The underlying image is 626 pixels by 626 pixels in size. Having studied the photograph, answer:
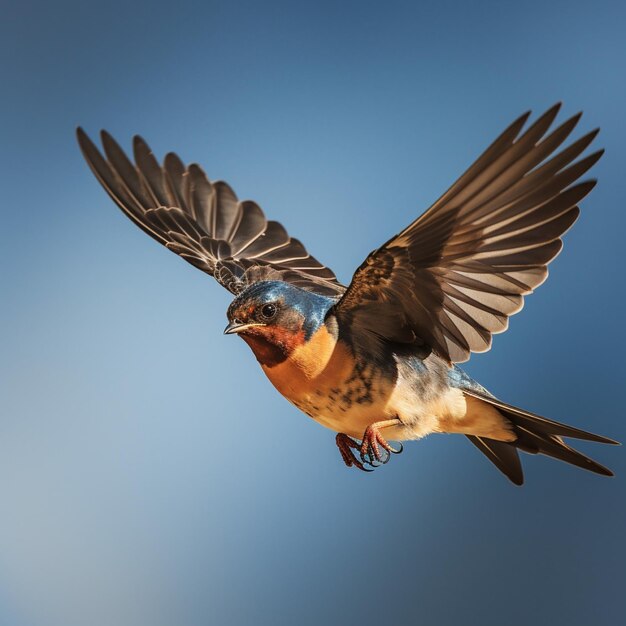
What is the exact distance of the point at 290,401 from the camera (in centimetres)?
371

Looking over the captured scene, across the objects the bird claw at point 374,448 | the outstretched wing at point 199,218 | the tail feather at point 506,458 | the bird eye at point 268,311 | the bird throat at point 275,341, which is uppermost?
the outstretched wing at point 199,218

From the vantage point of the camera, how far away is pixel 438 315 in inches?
144

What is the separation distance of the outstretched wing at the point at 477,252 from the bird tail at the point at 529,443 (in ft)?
1.61

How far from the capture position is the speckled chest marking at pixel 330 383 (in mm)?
3605

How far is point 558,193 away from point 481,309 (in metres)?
0.61

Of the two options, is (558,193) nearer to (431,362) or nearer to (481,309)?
(481,309)

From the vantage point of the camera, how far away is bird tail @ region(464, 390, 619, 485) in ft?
12.7

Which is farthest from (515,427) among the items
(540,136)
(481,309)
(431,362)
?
(540,136)

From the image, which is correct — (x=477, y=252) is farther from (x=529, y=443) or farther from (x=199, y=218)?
(x=199, y=218)

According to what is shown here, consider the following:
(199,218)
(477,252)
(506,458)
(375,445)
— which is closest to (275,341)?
(375,445)

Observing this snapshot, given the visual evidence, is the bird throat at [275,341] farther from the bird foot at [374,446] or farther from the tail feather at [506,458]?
the tail feather at [506,458]

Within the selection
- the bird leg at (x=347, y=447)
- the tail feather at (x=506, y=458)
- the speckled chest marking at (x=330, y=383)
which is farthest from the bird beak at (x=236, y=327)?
the tail feather at (x=506, y=458)

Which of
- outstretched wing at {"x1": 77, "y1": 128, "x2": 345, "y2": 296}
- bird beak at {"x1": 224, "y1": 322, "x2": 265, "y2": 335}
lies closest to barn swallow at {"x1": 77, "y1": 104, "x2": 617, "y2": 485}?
bird beak at {"x1": 224, "y1": 322, "x2": 265, "y2": 335}

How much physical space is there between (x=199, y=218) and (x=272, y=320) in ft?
6.14
